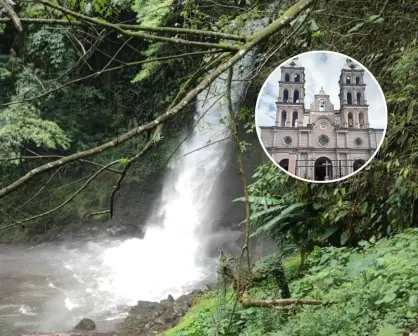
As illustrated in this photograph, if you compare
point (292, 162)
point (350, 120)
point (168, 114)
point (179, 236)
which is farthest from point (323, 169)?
point (179, 236)

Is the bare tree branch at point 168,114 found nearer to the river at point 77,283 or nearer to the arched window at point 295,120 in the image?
the arched window at point 295,120

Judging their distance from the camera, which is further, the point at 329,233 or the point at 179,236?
the point at 179,236

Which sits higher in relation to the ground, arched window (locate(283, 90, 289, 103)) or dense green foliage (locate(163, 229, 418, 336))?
arched window (locate(283, 90, 289, 103))

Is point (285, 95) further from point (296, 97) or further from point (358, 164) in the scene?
point (358, 164)

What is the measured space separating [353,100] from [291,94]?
0.93 ft

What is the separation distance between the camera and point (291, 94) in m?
2.38

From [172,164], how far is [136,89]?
2.47m

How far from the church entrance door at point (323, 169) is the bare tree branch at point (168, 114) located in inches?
23.4

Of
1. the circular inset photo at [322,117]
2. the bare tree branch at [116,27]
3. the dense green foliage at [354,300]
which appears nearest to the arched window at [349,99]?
the circular inset photo at [322,117]

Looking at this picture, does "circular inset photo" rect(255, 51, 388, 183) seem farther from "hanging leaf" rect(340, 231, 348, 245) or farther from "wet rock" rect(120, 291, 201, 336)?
"wet rock" rect(120, 291, 201, 336)

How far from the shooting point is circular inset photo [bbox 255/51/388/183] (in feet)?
7.43

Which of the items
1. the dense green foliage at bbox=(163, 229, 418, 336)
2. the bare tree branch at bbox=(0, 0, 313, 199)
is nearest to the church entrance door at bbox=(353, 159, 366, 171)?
the bare tree branch at bbox=(0, 0, 313, 199)

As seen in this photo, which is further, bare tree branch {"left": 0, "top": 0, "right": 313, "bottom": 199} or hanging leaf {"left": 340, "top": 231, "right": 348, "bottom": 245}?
hanging leaf {"left": 340, "top": 231, "right": 348, "bottom": 245}

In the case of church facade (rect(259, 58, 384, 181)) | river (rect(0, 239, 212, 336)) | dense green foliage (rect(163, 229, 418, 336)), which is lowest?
dense green foliage (rect(163, 229, 418, 336))
